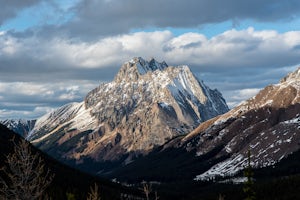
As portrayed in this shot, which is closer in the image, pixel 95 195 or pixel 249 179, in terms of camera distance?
pixel 95 195

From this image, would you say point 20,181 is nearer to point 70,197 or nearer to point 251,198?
point 70,197

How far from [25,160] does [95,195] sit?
7.57m

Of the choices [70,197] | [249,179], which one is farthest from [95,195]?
[249,179]

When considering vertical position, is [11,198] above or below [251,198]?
above

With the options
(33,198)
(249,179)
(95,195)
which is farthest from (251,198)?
(33,198)

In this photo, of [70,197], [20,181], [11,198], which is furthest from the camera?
[11,198]

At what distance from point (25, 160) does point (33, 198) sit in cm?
358

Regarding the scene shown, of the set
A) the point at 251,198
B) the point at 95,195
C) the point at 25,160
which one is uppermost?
the point at 25,160

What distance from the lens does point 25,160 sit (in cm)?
4500

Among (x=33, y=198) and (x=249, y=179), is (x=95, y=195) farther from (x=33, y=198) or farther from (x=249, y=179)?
(x=249, y=179)

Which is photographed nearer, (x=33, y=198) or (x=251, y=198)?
(x=33, y=198)

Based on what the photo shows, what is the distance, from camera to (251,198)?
5088 cm

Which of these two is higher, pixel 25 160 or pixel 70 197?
pixel 25 160

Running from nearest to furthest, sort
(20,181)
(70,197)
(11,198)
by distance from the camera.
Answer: (70,197), (20,181), (11,198)
